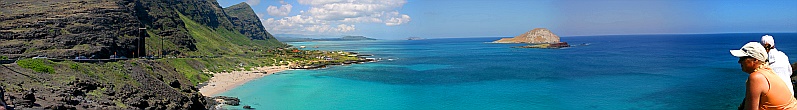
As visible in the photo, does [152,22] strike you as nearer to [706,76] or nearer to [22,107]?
[22,107]

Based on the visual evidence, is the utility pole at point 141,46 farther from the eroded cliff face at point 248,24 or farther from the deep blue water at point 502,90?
the eroded cliff face at point 248,24

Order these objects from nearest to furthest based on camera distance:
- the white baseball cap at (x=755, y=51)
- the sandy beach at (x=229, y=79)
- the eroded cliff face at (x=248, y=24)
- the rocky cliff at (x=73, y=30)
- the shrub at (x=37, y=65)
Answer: the white baseball cap at (x=755, y=51), the shrub at (x=37, y=65), the rocky cliff at (x=73, y=30), the sandy beach at (x=229, y=79), the eroded cliff face at (x=248, y=24)

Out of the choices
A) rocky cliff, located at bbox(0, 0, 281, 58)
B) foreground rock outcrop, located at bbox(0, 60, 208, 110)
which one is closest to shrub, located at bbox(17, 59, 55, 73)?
foreground rock outcrop, located at bbox(0, 60, 208, 110)

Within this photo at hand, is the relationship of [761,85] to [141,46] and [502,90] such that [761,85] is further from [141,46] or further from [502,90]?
[141,46]

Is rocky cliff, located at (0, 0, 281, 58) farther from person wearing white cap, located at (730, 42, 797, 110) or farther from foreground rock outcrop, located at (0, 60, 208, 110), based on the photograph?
person wearing white cap, located at (730, 42, 797, 110)

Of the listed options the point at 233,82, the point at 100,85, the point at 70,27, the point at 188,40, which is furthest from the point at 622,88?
the point at 188,40

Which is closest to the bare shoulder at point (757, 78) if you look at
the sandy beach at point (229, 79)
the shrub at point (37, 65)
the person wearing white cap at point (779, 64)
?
the person wearing white cap at point (779, 64)
